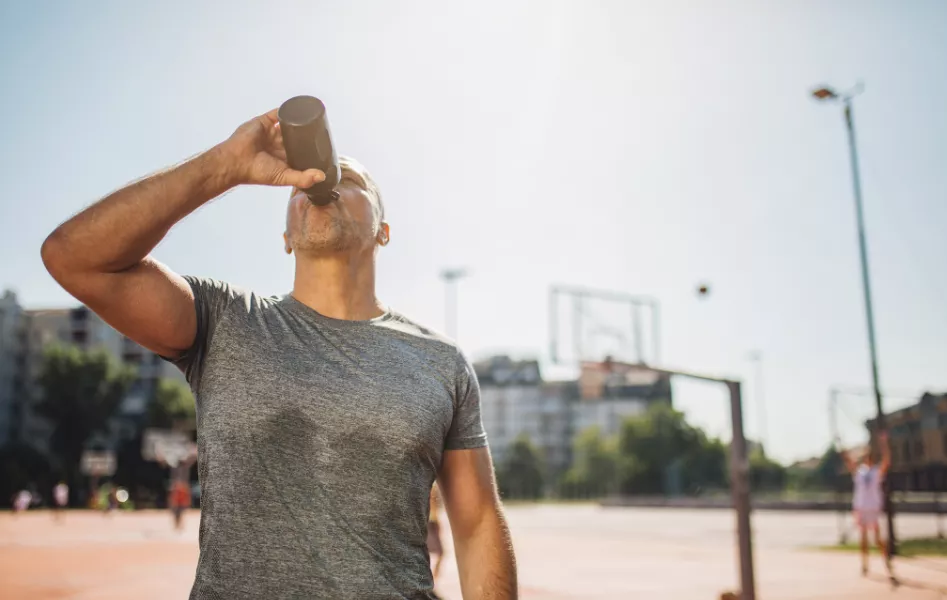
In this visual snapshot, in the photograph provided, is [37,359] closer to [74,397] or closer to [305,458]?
[74,397]

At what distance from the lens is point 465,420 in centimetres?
211

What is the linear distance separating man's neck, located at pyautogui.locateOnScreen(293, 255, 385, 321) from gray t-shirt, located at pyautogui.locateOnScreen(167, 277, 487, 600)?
0.13m

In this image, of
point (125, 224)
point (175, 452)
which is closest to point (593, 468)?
point (175, 452)

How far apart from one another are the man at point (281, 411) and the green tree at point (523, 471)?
89.1 m

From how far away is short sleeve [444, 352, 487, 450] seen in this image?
2098 millimetres

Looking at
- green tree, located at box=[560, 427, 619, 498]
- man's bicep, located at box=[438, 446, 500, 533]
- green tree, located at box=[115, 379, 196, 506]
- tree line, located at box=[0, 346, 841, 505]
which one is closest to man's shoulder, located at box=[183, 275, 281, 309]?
man's bicep, located at box=[438, 446, 500, 533]

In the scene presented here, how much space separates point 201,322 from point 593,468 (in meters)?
91.9

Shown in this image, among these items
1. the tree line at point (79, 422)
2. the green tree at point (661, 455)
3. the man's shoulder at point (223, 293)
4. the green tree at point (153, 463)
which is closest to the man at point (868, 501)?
the man's shoulder at point (223, 293)

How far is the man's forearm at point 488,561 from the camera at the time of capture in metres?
2.02

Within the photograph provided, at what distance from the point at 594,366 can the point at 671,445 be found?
7577cm

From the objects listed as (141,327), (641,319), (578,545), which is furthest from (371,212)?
(578,545)

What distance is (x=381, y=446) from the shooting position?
1.82m

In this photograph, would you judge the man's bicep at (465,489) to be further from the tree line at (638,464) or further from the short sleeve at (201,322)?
the tree line at (638,464)

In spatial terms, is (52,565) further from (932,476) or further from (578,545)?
(932,476)
